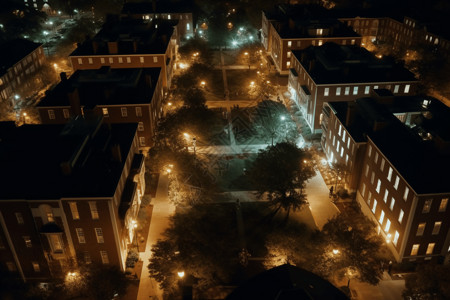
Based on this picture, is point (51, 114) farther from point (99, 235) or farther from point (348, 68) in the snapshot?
point (348, 68)

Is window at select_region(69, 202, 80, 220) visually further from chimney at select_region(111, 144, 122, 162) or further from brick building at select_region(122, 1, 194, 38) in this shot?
brick building at select_region(122, 1, 194, 38)

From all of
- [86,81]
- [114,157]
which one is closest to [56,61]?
[86,81]

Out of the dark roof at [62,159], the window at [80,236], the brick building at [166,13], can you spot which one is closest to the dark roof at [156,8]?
the brick building at [166,13]

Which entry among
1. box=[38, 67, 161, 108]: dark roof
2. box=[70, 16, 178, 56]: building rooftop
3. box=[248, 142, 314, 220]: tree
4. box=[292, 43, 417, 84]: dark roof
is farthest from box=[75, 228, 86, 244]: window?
box=[70, 16, 178, 56]: building rooftop

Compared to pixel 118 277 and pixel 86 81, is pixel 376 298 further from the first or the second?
pixel 86 81

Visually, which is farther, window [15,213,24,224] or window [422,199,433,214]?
window [422,199,433,214]

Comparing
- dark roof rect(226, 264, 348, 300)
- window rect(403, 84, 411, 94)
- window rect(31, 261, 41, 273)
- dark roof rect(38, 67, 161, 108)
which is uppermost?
dark roof rect(38, 67, 161, 108)

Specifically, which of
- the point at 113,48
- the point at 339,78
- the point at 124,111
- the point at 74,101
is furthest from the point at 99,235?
the point at 113,48
